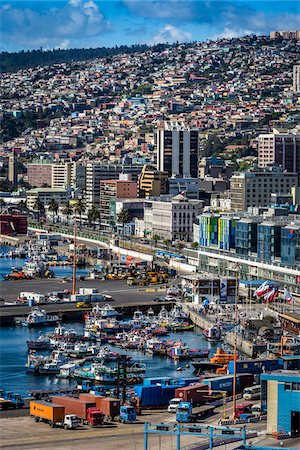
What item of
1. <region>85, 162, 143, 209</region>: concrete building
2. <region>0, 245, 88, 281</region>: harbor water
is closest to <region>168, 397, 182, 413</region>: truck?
<region>0, 245, 88, 281</region>: harbor water

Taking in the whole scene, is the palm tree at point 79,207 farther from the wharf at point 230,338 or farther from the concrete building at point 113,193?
the wharf at point 230,338

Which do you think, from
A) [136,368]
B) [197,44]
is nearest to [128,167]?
[136,368]

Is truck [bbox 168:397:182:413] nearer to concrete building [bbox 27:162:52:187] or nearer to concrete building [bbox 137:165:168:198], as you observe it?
concrete building [bbox 137:165:168:198]

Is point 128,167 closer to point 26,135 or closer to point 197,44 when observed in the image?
point 26,135

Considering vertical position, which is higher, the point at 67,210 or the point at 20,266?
the point at 67,210

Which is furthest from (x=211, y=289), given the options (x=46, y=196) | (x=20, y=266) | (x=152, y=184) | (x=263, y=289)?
(x=46, y=196)

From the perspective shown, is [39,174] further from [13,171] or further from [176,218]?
[176,218]

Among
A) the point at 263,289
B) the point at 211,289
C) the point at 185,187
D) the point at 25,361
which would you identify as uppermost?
the point at 185,187
